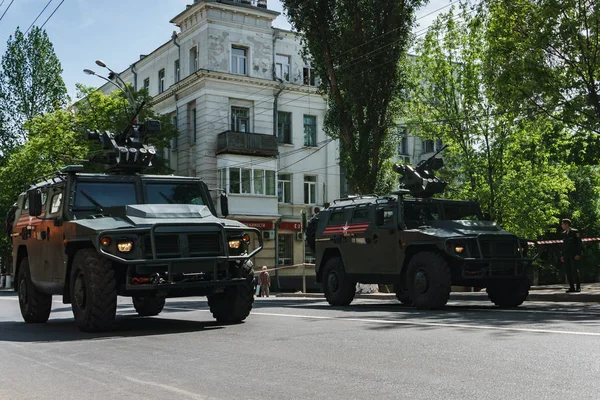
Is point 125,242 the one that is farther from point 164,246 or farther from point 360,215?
point 360,215

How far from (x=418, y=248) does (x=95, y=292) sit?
21.8 feet

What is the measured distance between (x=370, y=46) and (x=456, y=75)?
9840 millimetres

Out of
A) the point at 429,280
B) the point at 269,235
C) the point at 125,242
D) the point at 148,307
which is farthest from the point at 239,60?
the point at 125,242

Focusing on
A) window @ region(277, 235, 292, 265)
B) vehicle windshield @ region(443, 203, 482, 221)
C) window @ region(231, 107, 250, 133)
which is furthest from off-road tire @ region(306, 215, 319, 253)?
window @ region(277, 235, 292, 265)

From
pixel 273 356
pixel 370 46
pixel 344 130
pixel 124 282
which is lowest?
pixel 273 356

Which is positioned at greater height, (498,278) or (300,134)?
(300,134)

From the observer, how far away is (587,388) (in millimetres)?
5379

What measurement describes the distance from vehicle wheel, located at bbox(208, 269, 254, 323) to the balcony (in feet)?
97.8

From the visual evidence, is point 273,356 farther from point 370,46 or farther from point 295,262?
point 295,262

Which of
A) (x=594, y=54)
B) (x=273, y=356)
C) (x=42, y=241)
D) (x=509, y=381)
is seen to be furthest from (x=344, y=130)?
(x=509, y=381)

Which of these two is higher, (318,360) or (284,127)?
(284,127)

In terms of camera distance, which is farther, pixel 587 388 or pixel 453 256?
pixel 453 256

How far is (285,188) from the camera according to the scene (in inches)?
1772

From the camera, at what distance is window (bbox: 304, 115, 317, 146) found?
151 ft
